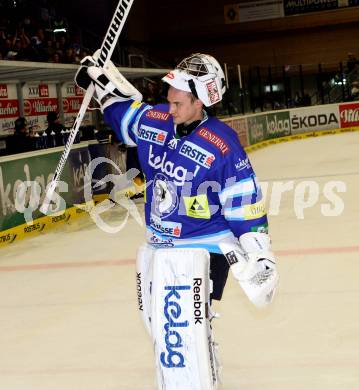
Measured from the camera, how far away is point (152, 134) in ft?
13.8

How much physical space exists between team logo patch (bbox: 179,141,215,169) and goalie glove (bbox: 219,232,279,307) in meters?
0.39

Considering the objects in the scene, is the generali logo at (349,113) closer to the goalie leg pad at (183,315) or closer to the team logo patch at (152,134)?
the team logo patch at (152,134)

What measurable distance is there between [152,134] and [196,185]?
38cm

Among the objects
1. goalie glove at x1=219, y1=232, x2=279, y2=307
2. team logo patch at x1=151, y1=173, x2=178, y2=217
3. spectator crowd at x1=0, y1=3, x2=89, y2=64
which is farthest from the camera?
spectator crowd at x1=0, y1=3, x2=89, y2=64

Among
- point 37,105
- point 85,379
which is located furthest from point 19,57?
point 85,379

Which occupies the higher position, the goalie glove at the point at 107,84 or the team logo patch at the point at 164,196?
the goalie glove at the point at 107,84

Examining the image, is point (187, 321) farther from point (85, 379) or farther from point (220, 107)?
point (220, 107)

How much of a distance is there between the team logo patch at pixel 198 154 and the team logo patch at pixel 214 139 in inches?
2.2

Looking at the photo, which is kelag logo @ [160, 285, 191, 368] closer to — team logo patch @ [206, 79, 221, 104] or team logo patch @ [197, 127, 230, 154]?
team logo patch @ [197, 127, 230, 154]

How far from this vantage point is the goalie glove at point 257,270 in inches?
152

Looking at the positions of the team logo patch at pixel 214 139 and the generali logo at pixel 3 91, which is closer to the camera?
the team logo patch at pixel 214 139

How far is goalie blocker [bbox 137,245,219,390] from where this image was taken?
154 inches

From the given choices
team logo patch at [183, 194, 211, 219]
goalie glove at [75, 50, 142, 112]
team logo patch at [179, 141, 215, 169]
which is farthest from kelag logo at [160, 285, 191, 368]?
goalie glove at [75, 50, 142, 112]

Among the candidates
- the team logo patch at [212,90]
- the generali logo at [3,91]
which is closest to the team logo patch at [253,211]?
the team logo patch at [212,90]
